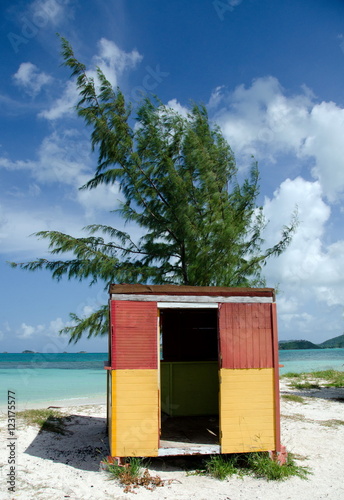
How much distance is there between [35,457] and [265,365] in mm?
3733

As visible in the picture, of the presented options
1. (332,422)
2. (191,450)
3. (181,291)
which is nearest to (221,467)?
(191,450)

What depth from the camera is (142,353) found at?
20.4 feet

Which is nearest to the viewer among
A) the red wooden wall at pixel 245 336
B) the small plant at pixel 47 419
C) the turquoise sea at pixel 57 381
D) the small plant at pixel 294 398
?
the red wooden wall at pixel 245 336

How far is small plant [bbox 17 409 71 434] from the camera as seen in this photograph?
8.63m

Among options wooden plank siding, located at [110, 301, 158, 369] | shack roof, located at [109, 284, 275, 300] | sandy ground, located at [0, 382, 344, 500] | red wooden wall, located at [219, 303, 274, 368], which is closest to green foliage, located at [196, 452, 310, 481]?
sandy ground, located at [0, 382, 344, 500]

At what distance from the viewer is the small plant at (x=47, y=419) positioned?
8633 millimetres

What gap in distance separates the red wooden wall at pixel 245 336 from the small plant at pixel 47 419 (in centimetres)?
406

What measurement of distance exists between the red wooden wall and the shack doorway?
1.31 meters

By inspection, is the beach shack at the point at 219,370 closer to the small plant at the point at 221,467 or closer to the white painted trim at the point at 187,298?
the white painted trim at the point at 187,298

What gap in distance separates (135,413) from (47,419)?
4135mm

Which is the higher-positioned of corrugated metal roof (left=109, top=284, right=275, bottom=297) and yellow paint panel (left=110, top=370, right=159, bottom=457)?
corrugated metal roof (left=109, top=284, right=275, bottom=297)

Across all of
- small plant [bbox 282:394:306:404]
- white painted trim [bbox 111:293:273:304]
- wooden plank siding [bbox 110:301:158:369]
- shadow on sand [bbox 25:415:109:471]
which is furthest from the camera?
small plant [bbox 282:394:306:404]

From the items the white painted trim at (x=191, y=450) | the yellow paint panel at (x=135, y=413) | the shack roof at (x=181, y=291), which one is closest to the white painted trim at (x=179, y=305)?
the shack roof at (x=181, y=291)

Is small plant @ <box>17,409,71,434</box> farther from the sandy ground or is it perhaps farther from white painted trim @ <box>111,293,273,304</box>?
white painted trim @ <box>111,293,273,304</box>
